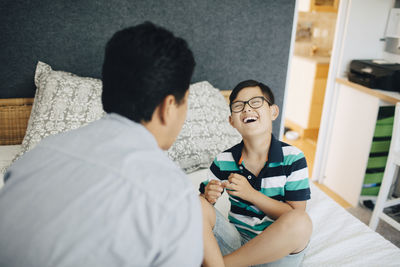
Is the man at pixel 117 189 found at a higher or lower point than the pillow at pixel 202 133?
higher

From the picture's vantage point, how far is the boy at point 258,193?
110 cm

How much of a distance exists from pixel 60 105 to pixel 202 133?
73 centimetres

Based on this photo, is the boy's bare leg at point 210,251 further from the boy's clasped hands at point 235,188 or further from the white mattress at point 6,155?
the white mattress at point 6,155

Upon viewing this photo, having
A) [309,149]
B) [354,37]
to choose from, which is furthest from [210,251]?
[309,149]

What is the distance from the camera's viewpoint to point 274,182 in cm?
124

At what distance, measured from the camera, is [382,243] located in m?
1.32

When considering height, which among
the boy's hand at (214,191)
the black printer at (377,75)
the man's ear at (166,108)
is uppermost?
the man's ear at (166,108)

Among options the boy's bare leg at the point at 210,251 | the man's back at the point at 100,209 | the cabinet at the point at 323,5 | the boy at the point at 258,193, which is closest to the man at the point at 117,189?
the man's back at the point at 100,209

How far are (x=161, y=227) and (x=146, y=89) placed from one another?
28 cm

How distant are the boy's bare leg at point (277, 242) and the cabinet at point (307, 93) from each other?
112 inches

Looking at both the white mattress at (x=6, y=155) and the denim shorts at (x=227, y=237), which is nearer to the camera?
the denim shorts at (x=227, y=237)

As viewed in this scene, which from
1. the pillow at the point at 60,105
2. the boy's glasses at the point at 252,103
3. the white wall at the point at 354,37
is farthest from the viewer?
the white wall at the point at 354,37

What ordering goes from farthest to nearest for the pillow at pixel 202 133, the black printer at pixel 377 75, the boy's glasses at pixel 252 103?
1. the black printer at pixel 377 75
2. the pillow at pixel 202 133
3. the boy's glasses at pixel 252 103

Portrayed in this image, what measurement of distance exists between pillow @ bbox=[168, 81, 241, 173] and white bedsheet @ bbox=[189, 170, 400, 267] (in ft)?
1.03
